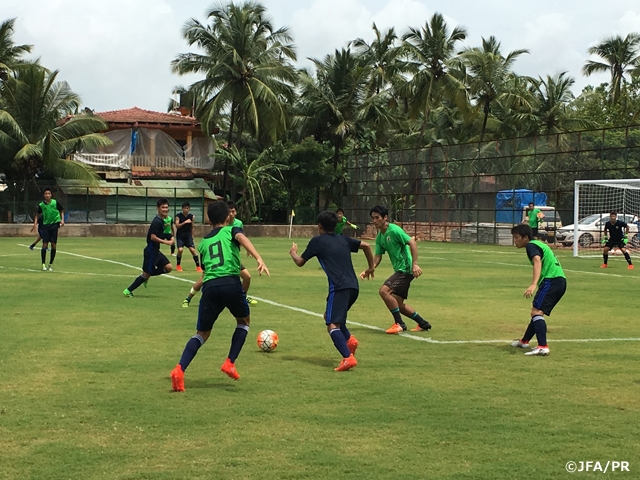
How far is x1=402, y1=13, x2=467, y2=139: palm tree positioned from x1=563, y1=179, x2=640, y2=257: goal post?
49.5 feet

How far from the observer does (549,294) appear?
414 inches

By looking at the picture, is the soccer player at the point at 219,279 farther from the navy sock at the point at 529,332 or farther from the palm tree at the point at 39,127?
the palm tree at the point at 39,127

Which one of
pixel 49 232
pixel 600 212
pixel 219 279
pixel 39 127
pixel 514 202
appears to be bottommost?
pixel 219 279

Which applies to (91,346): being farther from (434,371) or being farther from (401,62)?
(401,62)

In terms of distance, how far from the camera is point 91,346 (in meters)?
10.7

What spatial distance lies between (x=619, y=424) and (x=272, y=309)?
8244 mm

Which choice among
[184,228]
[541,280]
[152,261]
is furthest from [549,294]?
[184,228]

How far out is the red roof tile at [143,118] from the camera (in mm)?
56969

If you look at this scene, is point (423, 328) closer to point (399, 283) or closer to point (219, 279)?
point (399, 283)

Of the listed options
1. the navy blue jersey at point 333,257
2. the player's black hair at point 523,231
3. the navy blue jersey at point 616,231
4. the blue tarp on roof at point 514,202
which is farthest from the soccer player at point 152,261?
the blue tarp on roof at point 514,202

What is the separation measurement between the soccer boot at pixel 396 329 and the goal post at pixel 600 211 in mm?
22541

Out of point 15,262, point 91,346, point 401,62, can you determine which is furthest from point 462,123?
point 91,346

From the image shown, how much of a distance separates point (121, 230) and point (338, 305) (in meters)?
39.1

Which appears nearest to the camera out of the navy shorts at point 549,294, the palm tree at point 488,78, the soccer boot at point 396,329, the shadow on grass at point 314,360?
the shadow on grass at point 314,360
